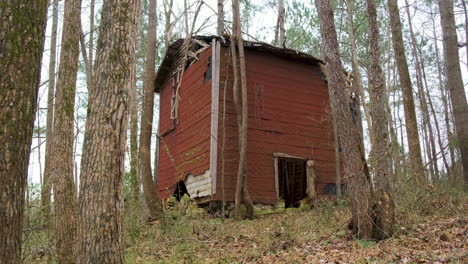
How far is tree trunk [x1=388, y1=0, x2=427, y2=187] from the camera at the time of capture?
414 inches

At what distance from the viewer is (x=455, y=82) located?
11.7m

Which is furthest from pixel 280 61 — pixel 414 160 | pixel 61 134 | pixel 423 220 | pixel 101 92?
pixel 101 92

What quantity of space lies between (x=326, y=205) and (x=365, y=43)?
14093 mm

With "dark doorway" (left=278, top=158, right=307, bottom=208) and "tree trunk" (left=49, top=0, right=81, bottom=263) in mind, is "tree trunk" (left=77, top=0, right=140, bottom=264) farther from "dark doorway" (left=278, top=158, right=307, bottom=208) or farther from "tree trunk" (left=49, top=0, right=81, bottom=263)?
"dark doorway" (left=278, top=158, right=307, bottom=208)

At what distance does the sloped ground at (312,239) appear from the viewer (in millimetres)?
6062

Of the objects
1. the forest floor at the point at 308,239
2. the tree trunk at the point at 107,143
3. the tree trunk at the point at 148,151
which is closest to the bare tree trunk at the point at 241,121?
the forest floor at the point at 308,239

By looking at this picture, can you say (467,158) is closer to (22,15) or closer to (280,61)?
(280,61)

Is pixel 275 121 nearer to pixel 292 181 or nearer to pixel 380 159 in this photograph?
pixel 292 181

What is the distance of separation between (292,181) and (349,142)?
1001 cm

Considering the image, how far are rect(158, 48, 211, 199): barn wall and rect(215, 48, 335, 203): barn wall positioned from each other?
663mm

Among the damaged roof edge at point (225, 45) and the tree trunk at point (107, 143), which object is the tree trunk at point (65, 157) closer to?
the tree trunk at point (107, 143)

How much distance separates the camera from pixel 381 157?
7234 millimetres

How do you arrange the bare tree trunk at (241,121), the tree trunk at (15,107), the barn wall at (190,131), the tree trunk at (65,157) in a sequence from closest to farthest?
the tree trunk at (15,107)
the tree trunk at (65,157)
the bare tree trunk at (241,121)
the barn wall at (190,131)

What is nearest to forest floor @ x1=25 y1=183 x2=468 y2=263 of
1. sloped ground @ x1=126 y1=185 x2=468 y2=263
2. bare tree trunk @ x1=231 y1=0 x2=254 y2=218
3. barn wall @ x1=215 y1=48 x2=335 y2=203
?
sloped ground @ x1=126 y1=185 x2=468 y2=263
